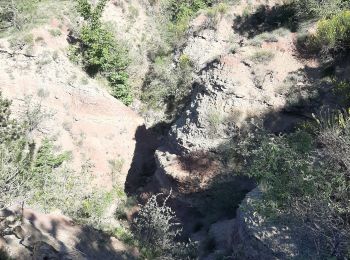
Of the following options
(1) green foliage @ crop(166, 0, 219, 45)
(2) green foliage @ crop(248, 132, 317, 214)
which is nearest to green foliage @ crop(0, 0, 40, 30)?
(1) green foliage @ crop(166, 0, 219, 45)

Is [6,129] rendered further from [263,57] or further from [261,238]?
[263,57]

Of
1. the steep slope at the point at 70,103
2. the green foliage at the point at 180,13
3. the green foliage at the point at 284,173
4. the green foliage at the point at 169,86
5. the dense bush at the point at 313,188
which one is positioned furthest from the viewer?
the green foliage at the point at 180,13

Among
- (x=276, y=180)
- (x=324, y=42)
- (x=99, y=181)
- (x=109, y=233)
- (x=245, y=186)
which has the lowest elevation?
(x=99, y=181)

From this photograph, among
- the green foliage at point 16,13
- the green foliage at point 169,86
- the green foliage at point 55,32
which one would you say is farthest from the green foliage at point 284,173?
the green foliage at point 16,13

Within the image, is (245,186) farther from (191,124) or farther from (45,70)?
(45,70)

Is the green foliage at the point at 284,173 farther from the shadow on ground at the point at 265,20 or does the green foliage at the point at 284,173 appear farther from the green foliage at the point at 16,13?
the green foliage at the point at 16,13

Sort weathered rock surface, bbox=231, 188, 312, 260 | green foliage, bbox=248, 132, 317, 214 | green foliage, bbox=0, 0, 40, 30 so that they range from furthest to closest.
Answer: green foliage, bbox=0, 0, 40, 30 → weathered rock surface, bbox=231, 188, 312, 260 → green foliage, bbox=248, 132, 317, 214

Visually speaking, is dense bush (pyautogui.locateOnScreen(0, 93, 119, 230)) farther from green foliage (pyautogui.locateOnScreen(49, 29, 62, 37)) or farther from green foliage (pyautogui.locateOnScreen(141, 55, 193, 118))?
green foliage (pyautogui.locateOnScreen(141, 55, 193, 118))

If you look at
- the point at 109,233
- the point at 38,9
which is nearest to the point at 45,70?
the point at 38,9
